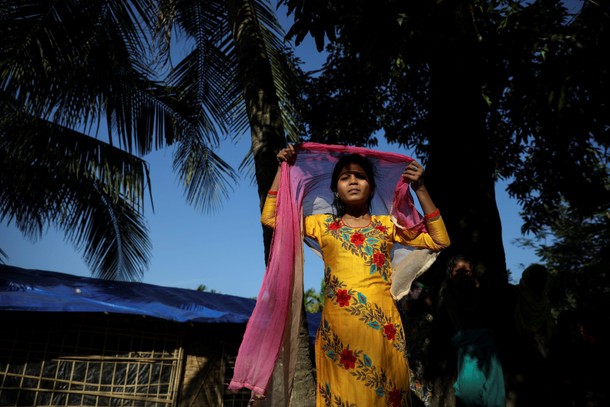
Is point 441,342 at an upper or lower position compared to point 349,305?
Result: lower

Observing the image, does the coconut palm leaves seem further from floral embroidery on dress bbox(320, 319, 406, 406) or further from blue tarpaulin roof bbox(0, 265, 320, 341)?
floral embroidery on dress bbox(320, 319, 406, 406)

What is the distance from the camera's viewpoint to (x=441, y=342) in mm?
4098

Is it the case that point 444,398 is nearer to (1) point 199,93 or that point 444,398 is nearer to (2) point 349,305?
(2) point 349,305

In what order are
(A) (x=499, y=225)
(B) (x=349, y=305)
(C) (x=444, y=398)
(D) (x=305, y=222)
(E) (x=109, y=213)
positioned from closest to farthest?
(B) (x=349, y=305), (D) (x=305, y=222), (C) (x=444, y=398), (A) (x=499, y=225), (E) (x=109, y=213)

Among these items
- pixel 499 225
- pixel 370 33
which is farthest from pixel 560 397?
pixel 370 33

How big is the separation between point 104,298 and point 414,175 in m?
Result: 5.54

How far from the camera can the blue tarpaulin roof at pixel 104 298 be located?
5.78m

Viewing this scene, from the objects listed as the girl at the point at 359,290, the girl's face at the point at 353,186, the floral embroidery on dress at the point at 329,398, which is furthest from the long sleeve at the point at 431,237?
the floral embroidery on dress at the point at 329,398

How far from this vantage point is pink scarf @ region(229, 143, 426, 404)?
1968mm

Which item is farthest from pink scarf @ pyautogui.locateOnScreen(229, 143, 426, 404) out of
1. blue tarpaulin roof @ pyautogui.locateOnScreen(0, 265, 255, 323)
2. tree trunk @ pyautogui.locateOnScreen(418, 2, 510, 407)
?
blue tarpaulin roof @ pyautogui.locateOnScreen(0, 265, 255, 323)

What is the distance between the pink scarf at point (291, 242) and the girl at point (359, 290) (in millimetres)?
84

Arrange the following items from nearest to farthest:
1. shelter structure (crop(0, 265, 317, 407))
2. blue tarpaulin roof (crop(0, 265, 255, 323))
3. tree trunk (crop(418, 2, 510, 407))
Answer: tree trunk (crop(418, 2, 510, 407)) < blue tarpaulin roof (crop(0, 265, 255, 323)) < shelter structure (crop(0, 265, 317, 407))

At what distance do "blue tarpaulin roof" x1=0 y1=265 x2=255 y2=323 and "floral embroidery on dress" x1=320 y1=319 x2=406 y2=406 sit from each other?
5.06 metres

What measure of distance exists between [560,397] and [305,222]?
3.23m
